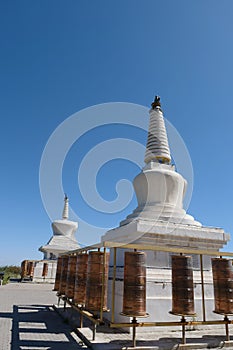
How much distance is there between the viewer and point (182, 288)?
704cm

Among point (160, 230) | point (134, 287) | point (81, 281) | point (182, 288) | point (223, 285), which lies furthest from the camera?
point (160, 230)

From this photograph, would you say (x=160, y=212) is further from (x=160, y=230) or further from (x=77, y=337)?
(x=77, y=337)

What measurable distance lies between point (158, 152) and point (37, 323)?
31.0 feet

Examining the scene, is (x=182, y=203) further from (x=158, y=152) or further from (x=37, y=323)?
(x=37, y=323)

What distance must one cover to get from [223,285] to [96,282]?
11.4 feet

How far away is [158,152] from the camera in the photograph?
46.9ft

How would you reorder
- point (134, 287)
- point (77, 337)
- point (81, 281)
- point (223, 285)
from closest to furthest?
1. point (134, 287)
2. point (77, 337)
3. point (223, 285)
4. point (81, 281)

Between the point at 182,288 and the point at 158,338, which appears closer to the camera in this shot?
the point at 182,288

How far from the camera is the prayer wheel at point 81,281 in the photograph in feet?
26.1

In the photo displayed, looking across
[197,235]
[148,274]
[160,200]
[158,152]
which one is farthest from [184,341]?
[158,152]

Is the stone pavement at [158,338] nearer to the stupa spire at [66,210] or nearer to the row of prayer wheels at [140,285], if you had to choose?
the row of prayer wheels at [140,285]

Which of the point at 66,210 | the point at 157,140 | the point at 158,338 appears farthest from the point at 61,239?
the point at 158,338

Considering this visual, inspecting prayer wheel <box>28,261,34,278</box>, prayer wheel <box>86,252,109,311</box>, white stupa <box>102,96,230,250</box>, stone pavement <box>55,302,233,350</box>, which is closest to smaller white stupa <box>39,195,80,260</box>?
prayer wheel <box>28,261,34,278</box>

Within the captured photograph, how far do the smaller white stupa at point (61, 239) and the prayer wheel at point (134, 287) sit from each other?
2566cm
